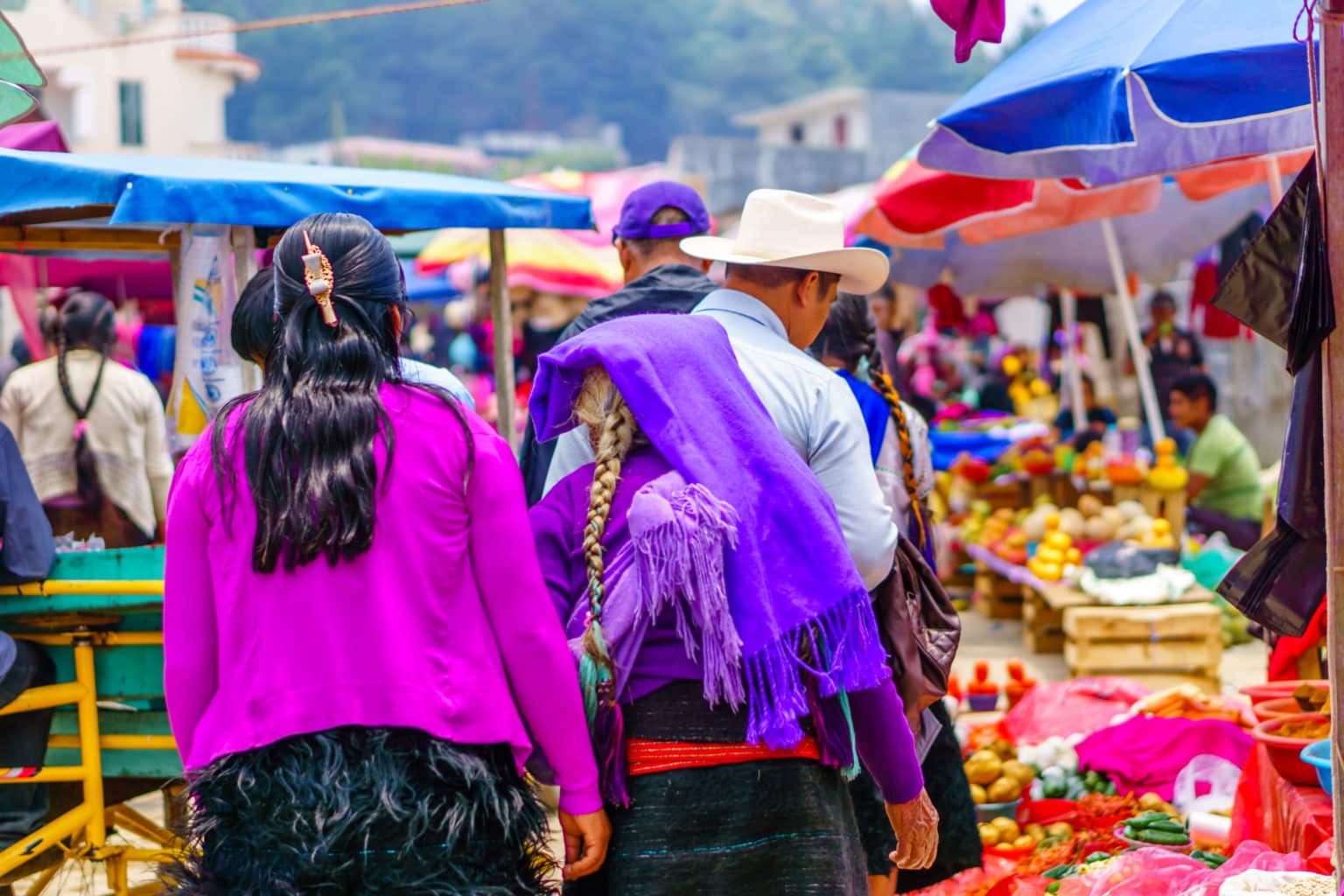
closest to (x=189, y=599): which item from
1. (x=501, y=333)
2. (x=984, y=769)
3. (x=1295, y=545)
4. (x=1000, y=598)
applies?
(x=1295, y=545)

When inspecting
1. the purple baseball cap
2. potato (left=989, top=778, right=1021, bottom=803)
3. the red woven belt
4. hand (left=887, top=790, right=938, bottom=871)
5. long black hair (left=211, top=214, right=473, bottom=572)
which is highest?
the purple baseball cap

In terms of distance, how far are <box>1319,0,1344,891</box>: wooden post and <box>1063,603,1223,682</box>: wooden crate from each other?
447 centimetres

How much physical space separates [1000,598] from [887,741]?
22.9ft

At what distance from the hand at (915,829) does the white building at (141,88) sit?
43.0 m

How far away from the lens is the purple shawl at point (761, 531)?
2236mm

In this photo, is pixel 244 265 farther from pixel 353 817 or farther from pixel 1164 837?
pixel 1164 837

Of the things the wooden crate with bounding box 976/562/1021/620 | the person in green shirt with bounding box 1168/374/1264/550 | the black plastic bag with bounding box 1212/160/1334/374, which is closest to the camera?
the black plastic bag with bounding box 1212/160/1334/374

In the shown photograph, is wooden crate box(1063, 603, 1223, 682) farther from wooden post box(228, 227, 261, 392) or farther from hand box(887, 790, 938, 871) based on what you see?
hand box(887, 790, 938, 871)

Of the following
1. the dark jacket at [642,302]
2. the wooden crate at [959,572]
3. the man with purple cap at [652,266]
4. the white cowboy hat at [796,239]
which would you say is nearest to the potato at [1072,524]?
the wooden crate at [959,572]

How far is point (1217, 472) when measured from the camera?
8836mm

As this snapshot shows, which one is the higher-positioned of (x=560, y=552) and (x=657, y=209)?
(x=657, y=209)

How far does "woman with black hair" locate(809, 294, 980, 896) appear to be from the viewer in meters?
3.70

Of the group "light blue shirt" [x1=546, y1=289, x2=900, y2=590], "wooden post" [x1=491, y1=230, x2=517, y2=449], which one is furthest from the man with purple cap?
"light blue shirt" [x1=546, y1=289, x2=900, y2=590]

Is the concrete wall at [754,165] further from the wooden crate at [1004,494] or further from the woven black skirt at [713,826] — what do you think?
the woven black skirt at [713,826]
